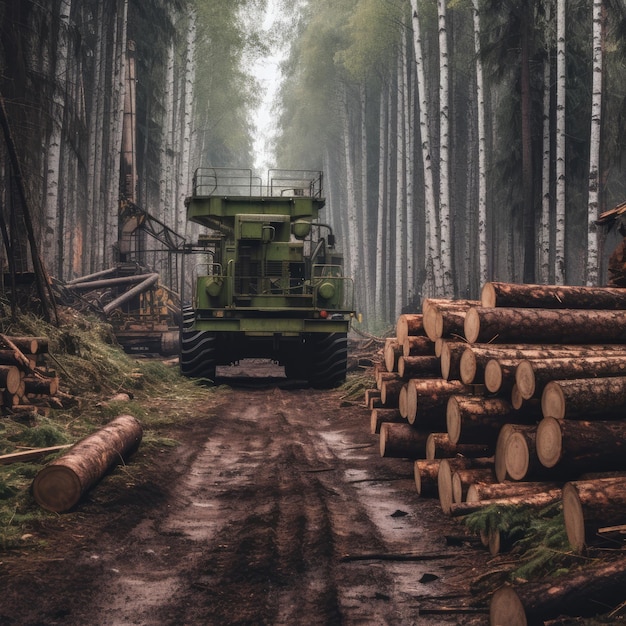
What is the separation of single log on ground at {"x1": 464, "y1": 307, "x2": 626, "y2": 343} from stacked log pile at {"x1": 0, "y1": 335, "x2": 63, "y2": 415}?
522 cm

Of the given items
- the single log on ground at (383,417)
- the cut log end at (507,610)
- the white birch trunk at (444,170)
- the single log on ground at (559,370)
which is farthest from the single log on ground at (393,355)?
the white birch trunk at (444,170)

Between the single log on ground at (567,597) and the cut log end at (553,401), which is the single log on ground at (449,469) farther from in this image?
the single log on ground at (567,597)

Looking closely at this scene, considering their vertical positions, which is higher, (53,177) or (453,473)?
(53,177)

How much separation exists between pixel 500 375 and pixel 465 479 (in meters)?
0.89

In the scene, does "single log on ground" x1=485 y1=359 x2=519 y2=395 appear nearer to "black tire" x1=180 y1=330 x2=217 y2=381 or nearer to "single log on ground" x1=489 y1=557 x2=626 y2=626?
"single log on ground" x1=489 y1=557 x2=626 y2=626

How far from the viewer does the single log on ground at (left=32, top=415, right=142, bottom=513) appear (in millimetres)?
5738

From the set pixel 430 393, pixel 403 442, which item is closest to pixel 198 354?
pixel 403 442

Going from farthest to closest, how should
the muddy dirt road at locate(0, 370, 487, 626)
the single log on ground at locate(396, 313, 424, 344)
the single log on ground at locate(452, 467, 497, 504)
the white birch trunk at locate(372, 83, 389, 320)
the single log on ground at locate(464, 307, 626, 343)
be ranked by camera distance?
the white birch trunk at locate(372, 83, 389, 320) < the single log on ground at locate(396, 313, 424, 344) < the single log on ground at locate(464, 307, 626, 343) < the single log on ground at locate(452, 467, 497, 504) < the muddy dirt road at locate(0, 370, 487, 626)

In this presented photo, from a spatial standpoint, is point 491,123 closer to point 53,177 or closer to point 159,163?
point 159,163

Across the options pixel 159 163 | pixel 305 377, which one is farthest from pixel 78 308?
pixel 159 163

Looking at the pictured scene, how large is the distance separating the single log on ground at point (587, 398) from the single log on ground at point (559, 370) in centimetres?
37

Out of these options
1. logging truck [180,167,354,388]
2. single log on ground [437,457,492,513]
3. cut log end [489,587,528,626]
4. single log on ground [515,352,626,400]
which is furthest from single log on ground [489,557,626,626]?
logging truck [180,167,354,388]

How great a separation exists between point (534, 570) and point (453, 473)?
5.52 ft

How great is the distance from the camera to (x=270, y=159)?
69562 mm
